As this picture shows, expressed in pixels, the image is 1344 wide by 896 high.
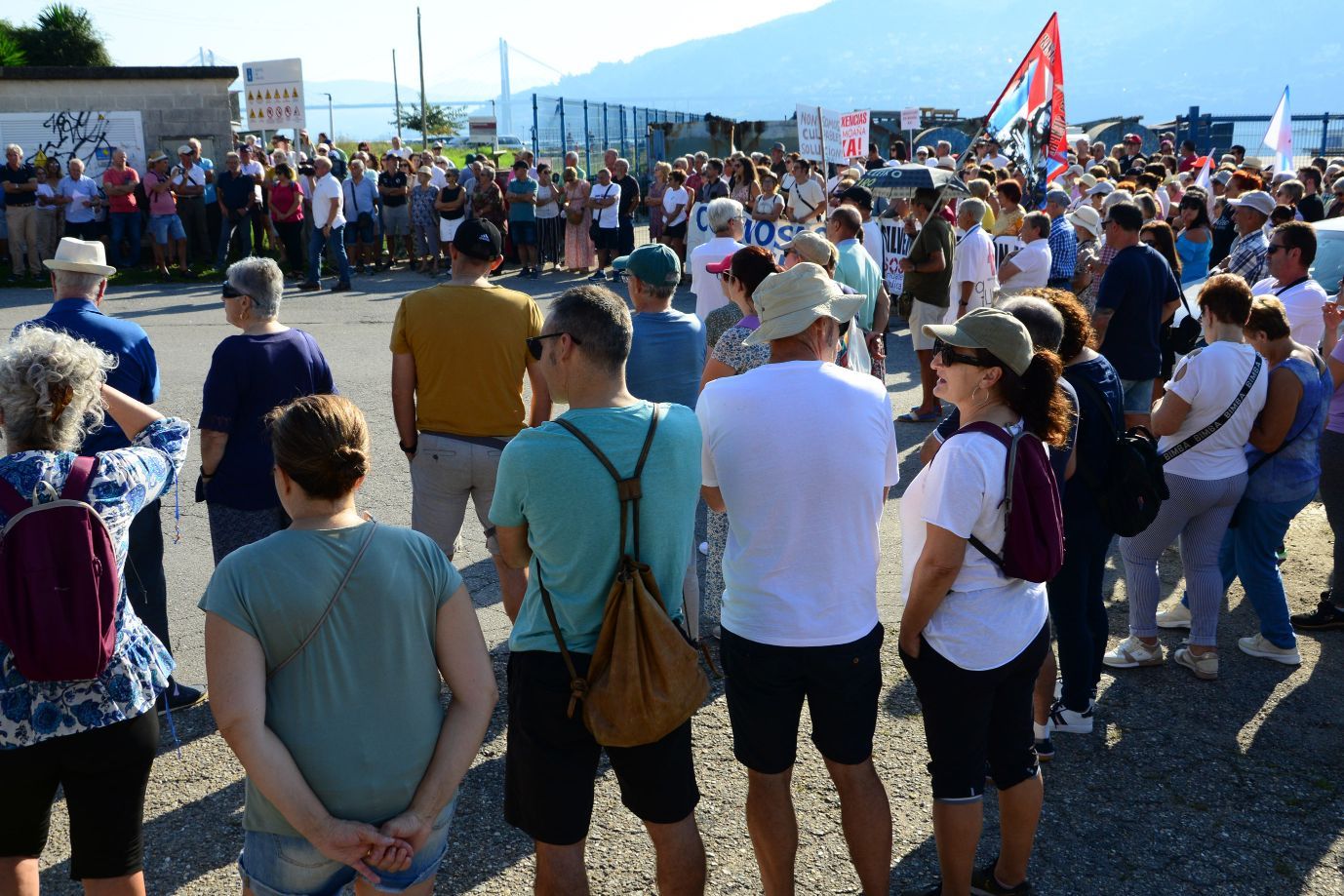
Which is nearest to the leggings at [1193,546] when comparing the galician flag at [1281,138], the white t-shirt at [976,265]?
the white t-shirt at [976,265]

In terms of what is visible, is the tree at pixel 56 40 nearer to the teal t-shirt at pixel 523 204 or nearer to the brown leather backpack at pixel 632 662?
the teal t-shirt at pixel 523 204

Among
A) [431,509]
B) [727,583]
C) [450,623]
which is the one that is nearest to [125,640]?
[450,623]

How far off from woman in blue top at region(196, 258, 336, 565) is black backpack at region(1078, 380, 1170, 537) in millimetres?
3060

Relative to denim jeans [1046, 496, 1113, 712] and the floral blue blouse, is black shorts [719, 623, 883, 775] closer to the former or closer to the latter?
denim jeans [1046, 496, 1113, 712]

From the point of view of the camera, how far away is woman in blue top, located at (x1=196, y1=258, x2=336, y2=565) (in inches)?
171

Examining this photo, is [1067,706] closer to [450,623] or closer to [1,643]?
[450,623]

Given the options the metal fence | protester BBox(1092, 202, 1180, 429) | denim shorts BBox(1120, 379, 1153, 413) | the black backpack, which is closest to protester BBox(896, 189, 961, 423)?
denim shorts BBox(1120, 379, 1153, 413)

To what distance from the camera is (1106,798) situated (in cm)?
405

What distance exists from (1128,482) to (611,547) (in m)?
2.18

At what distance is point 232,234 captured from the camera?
17688 millimetres

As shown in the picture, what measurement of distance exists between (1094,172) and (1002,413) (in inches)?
513

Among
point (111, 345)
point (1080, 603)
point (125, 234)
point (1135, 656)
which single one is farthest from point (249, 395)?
point (125, 234)

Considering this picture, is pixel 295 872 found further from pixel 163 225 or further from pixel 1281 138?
pixel 163 225

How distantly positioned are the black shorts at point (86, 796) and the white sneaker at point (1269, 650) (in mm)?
4740
